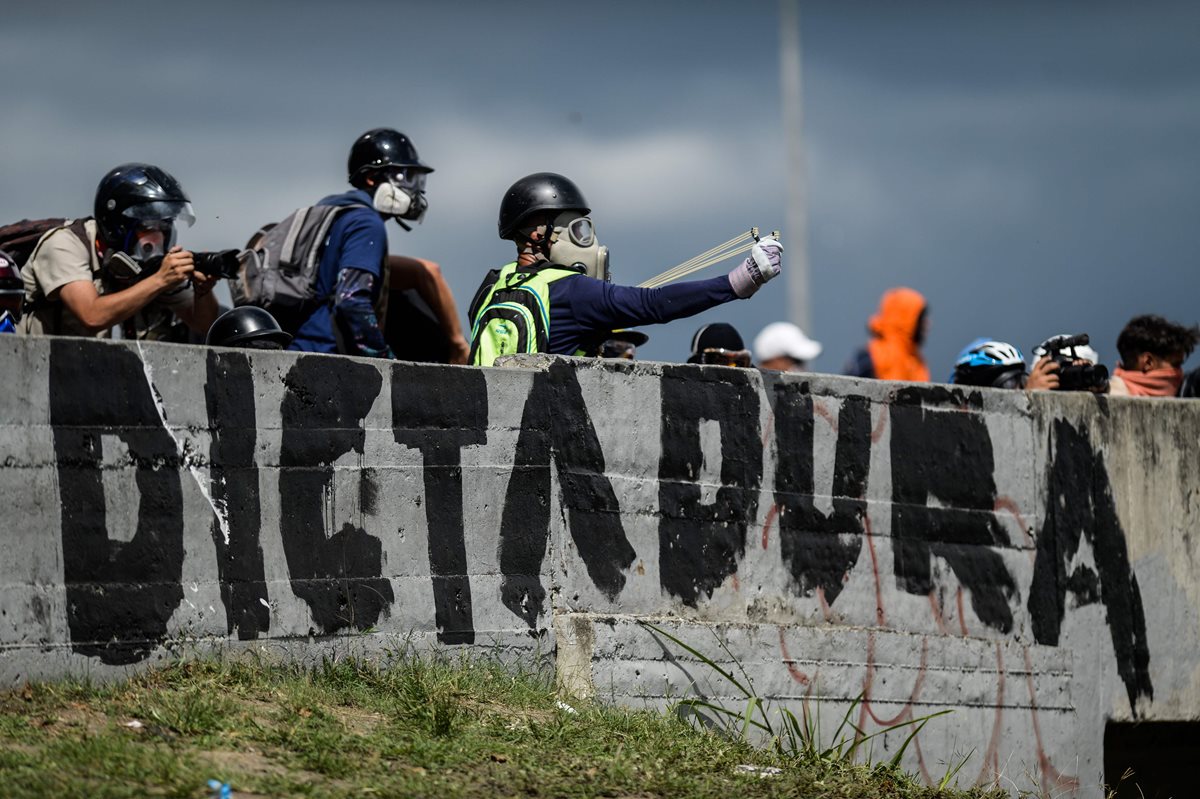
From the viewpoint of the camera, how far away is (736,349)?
9.91 m

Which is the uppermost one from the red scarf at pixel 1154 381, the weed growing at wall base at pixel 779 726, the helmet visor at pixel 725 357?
the helmet visor at pixel 725 357

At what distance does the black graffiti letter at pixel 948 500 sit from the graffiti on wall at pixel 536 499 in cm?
1

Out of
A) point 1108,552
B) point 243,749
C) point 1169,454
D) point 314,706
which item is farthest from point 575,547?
point 1169,454

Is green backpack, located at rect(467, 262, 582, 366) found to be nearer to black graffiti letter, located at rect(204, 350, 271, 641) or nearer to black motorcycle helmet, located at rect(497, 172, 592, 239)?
black motorcycle helmet, located at rect(497, 172, 592, 239)

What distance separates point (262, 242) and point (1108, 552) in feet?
15.7

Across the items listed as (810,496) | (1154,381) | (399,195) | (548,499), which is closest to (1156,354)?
(1154,381)

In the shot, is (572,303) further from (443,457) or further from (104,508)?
(104,508)

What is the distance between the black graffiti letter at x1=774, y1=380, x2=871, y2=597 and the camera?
7988 millimetres

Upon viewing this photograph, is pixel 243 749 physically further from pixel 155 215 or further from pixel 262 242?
pixel 262 242

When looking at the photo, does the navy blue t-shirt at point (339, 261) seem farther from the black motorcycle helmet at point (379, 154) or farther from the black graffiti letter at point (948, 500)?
the black graffiti letter at point (948, 500)

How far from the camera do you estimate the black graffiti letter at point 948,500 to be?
332 inches

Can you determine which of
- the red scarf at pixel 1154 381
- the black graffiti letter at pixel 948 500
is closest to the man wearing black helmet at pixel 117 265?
the black graffiti letter at pixel 948 500

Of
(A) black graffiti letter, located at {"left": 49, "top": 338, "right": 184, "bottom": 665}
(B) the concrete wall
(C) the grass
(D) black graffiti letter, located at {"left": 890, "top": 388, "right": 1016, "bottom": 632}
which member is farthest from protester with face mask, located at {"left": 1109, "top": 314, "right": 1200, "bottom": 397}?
(A) black graffiti letter, located at {"left": 49, "top": 338, "right": 184, "bottom": 665}

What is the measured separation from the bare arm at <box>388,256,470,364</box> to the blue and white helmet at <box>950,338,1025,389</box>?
2.96 meters
